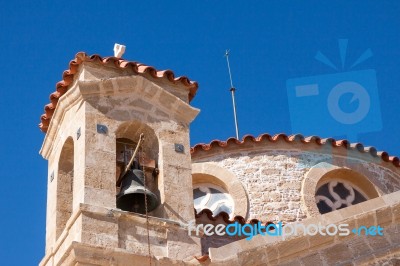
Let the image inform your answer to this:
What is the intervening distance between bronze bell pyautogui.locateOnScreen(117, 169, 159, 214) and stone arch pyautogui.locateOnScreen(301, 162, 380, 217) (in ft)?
11.7

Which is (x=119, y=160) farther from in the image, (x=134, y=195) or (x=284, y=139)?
(x=284, y=139)

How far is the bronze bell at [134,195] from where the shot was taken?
10.1 meters

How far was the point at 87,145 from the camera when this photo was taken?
398 inches

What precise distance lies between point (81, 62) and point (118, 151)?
1.03 m

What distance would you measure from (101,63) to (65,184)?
4.45 feet

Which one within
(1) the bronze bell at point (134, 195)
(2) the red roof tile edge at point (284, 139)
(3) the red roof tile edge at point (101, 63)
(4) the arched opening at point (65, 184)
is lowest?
(1) the bronze bell at point (134, 195)

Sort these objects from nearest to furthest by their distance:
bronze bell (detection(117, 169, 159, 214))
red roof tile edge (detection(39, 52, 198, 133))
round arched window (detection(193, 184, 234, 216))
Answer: bronze bell (detection(117, 169, 159, 214))
red roof tile edge (detection(39, 52, 198, 133))
round arched window (detection(193, 184, 234, 216))

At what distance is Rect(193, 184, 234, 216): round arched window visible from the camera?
13.4 meters

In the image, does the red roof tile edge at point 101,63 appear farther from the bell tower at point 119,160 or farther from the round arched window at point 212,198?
the round arched window at point 212,198

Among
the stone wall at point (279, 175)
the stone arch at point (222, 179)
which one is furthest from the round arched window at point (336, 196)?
the stone arch at point (222, 179)

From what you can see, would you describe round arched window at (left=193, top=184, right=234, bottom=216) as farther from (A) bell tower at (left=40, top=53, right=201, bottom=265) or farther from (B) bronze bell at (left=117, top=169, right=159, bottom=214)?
(B) bronze bell at (left=117, top=169, right=159, bottom=214)

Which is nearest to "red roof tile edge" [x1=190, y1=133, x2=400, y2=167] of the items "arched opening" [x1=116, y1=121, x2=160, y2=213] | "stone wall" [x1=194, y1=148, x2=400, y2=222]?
"stone wall" [x1=194, y1=148, x2=400, y2=222]

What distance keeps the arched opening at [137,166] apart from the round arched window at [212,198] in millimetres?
2793

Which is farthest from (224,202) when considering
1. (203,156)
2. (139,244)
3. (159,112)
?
(139,244)
